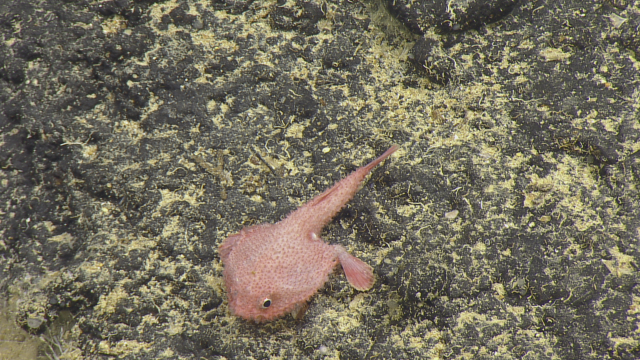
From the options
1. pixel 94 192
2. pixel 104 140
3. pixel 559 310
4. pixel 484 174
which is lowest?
pixel 94 192

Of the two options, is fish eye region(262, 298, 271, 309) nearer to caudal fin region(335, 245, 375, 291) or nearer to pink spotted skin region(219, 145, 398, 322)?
pink spotted skin region(219, 145, 398, 322)

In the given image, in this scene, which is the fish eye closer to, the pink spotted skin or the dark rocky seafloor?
the pink spotted skin

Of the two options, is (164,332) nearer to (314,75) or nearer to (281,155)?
(281,155)

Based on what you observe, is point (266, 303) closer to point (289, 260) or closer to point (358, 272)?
point (289, 260)

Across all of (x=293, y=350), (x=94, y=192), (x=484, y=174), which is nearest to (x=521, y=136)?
(x=484, y=174)

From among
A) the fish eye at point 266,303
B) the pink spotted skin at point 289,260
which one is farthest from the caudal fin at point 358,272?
→ the fish eye at point 266,303

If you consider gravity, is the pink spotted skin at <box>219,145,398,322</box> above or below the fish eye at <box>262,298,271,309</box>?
above

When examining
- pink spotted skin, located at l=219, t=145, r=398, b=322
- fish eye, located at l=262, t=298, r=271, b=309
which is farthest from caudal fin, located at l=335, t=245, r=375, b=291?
fish eye, located at l=262, t=298, r=271, b=309
